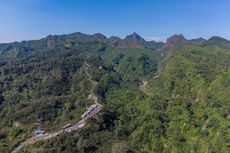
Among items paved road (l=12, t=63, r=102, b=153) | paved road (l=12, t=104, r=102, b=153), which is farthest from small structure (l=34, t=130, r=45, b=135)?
paved road (l=12, t=104, r=102, b=153)

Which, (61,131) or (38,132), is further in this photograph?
(38,132)

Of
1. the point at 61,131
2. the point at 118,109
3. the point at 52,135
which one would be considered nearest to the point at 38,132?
the point at 52,135

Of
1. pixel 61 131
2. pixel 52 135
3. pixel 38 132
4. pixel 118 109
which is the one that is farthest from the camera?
pixel 118 109

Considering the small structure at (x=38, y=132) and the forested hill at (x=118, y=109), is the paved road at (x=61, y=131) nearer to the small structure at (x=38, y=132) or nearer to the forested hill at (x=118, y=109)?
the small structure at (x=38, y=132)

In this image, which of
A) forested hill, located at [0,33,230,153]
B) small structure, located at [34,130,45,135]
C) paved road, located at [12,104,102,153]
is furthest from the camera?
small structure, located at [34,130,45,135]

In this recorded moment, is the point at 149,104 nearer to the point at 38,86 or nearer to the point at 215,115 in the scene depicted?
the point at 215,115

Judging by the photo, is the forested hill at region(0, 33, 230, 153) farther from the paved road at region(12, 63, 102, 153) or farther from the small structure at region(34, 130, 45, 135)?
the paved road at region(12, 63, 102, 153)

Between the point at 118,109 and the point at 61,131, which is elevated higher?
the point at 118,109

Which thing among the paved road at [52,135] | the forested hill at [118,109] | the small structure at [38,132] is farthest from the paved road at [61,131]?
the forested hill at [118,109]

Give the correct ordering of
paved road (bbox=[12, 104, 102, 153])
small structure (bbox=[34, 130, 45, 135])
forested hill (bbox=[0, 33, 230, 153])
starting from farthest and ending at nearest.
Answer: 1. small structure (bbox=[34, 130, 45, 135])
2. forested hill (bbox=[0, 33, 230, 153])
3. paved road (bbox=[12, 104, 102, 153])

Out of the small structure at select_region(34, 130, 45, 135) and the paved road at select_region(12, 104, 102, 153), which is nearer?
the paved road at select_region(12, 104, 102, 153)

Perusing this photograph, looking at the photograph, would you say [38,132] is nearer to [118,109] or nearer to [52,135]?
[52,135]
